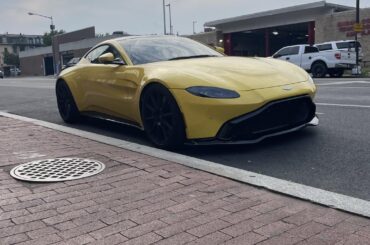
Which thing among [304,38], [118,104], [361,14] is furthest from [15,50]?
[118,104]

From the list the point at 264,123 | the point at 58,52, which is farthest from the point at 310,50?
the point at 58,52

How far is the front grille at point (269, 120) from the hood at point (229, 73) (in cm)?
23

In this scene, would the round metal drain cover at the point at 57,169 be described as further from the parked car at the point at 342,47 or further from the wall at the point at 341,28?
the wall at the point at 341,28

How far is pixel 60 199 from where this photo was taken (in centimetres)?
348

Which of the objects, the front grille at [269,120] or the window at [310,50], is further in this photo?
the window at [310,50]

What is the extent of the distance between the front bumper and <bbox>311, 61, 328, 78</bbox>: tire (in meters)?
17.0

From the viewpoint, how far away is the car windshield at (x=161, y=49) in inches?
227

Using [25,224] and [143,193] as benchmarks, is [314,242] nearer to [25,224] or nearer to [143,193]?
[143,193]

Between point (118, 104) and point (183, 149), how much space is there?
1247 mm

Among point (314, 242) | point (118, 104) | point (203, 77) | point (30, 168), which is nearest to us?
point (314, 242)

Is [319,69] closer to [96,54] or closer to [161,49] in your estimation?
[96,54]

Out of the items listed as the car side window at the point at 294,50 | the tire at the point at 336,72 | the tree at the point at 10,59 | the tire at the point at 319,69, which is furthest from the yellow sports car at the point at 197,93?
the tree at the point at 10,59

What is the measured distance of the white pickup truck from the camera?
2078 cm

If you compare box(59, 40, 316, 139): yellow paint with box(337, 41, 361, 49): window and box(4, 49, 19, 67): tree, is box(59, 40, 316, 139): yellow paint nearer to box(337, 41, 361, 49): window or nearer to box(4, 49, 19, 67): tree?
box(337, 41, 361, 49): window
